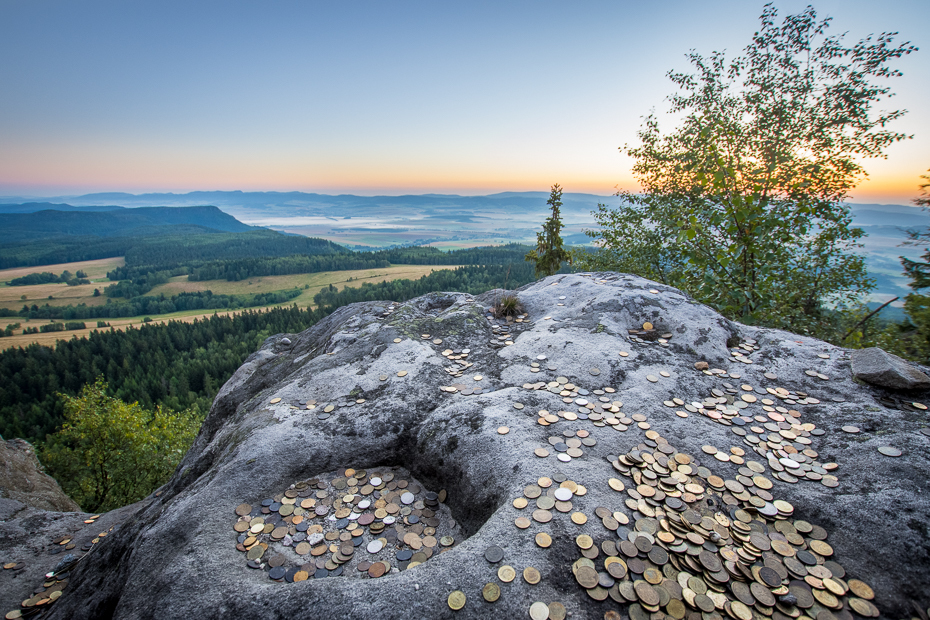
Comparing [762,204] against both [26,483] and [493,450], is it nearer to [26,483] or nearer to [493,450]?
[493,450]

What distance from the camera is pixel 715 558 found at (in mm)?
3361

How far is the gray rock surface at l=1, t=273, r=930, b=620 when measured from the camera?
320 centimetres

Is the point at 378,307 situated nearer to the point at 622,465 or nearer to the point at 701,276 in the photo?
the point at 622,465

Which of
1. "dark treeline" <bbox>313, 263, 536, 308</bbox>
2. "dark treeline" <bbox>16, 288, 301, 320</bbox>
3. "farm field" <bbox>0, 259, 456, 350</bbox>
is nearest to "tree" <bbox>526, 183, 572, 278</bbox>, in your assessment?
"dark treeline" <bbox>313, 263, 536, 308</bbox>

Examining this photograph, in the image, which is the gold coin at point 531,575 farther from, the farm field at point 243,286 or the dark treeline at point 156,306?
the dark treeline at point 156,306

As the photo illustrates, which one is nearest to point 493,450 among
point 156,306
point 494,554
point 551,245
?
point 494,554

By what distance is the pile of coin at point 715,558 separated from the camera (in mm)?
3002

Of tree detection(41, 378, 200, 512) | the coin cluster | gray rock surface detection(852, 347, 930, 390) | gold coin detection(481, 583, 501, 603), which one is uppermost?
gray rock surface detection(852, 347, 930, 390)

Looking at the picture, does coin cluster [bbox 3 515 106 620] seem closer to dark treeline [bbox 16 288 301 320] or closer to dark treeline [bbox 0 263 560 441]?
dark treeline [bbox 0 263 560 441]

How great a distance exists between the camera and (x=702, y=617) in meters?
2.91

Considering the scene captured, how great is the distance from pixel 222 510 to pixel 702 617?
16.0 ft

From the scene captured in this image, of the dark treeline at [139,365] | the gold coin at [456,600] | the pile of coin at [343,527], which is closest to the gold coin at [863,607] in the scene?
the gold coin at [456,600]

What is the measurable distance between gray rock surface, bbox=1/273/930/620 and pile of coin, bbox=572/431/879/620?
15cm

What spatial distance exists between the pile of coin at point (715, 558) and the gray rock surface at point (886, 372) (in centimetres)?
292
